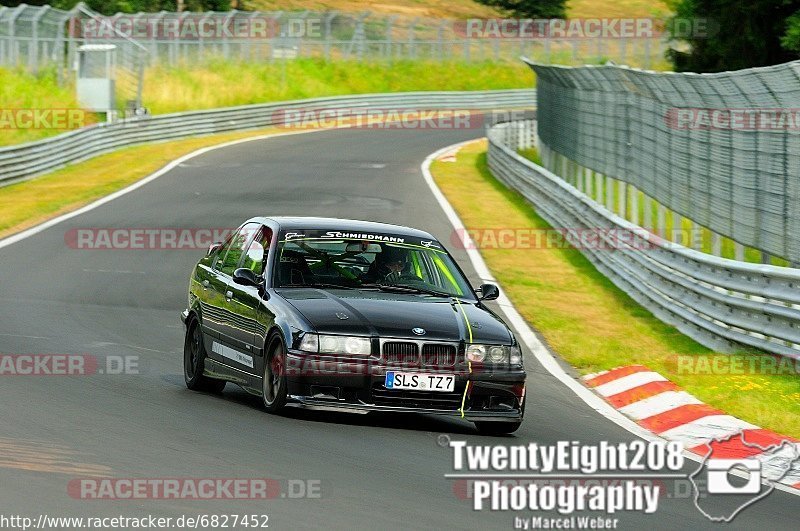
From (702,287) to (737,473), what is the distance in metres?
7.08

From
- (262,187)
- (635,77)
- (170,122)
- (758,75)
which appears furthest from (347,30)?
(758,75)

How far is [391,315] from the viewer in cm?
988

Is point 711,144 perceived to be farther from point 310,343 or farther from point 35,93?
point 35,93

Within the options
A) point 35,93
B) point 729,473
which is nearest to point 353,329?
point 729,473

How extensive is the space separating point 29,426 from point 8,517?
8.66ft

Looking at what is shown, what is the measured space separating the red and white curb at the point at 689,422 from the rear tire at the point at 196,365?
3241 mm

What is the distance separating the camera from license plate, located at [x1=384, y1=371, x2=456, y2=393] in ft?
31.5

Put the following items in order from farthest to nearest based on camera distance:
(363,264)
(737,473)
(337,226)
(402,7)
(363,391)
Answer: (402,7), (337,226), (363,264), (363,391), (737,473)

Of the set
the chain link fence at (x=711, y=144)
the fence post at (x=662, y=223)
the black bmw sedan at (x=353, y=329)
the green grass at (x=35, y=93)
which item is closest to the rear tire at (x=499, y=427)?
the black bmw sedan at (x=353, y=329)

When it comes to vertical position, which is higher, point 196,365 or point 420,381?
point 420,381

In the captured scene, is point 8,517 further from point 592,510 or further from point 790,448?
point 790,448

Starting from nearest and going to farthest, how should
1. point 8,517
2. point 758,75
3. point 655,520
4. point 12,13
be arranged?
point 8,517, point 655,520, point 758,75, point 12,13

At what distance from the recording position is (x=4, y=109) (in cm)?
4306

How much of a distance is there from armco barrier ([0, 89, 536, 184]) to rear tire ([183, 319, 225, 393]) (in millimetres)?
20754
